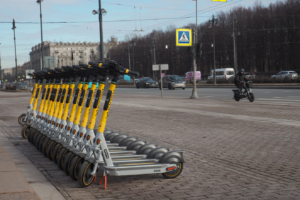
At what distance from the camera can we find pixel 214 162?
6367 millimetres

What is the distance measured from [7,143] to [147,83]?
40.9 m

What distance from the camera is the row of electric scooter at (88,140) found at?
492 centimetres

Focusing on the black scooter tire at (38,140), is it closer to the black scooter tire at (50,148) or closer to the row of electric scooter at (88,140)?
the row of electric scooter at (88,140)

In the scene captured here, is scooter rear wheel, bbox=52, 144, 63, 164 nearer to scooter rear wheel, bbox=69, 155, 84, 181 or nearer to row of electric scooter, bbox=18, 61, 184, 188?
row of electric scooter, bbox=18, 61, 184, 188

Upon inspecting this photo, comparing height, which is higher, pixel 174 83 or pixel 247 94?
pixel 174 83

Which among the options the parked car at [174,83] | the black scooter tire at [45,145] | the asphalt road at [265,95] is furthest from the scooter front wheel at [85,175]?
the parked car at [174,83]

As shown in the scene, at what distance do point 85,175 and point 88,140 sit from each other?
1.60ft

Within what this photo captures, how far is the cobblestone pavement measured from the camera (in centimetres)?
477

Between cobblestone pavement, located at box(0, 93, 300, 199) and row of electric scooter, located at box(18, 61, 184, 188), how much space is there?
20 centimetres

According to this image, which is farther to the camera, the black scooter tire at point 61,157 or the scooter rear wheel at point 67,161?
the black scooter tire at point 61,157

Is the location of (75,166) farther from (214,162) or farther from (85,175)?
(214,162)

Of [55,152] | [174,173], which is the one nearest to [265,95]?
[55,152]

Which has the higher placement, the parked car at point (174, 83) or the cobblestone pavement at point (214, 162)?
the parked car at point (174, 83)

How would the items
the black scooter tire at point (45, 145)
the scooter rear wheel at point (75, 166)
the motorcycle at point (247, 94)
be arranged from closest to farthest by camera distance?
the scooter rear wheel at point (75, 166)
the black scooter tire at point (45, 145)
the motorcycle at point (247, 94)
